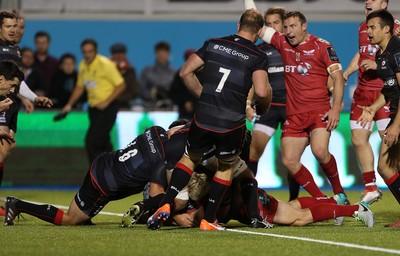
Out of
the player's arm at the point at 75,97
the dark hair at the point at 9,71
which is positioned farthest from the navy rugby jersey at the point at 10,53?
the player's arm at the point at 75,97

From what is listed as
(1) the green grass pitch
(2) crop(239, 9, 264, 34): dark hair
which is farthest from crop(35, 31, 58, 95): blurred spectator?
(2) crop(239, 9, 264, 34): dark hair

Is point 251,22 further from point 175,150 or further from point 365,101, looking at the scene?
point 365,101

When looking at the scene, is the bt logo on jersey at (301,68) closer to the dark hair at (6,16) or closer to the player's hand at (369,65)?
the player's hand at (369,65)

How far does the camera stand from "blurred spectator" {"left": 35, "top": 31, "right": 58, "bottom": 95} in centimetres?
2023

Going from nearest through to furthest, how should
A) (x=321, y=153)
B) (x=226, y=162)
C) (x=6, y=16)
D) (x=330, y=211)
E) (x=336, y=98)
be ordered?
(x=226, y=162), (x=330, y=211), (x=336, y=98), (x=321, y=153), (x=6, y=16)

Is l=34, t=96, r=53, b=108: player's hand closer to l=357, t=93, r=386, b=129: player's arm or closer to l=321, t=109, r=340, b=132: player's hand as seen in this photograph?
l=321, t=109, r=340, b=132: player's hand

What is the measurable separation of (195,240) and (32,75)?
10.7 metres

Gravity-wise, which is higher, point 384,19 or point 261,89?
point 384,19

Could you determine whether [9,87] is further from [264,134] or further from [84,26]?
[84,26]

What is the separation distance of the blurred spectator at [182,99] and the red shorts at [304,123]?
17.6 feet

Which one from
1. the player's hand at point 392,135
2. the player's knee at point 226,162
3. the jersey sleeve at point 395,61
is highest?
the jersey sleeve at point 395,61

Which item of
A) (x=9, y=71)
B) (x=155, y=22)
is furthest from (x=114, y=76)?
(x=9, y=71)

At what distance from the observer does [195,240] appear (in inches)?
361

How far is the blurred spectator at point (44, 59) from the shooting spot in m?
20.2
